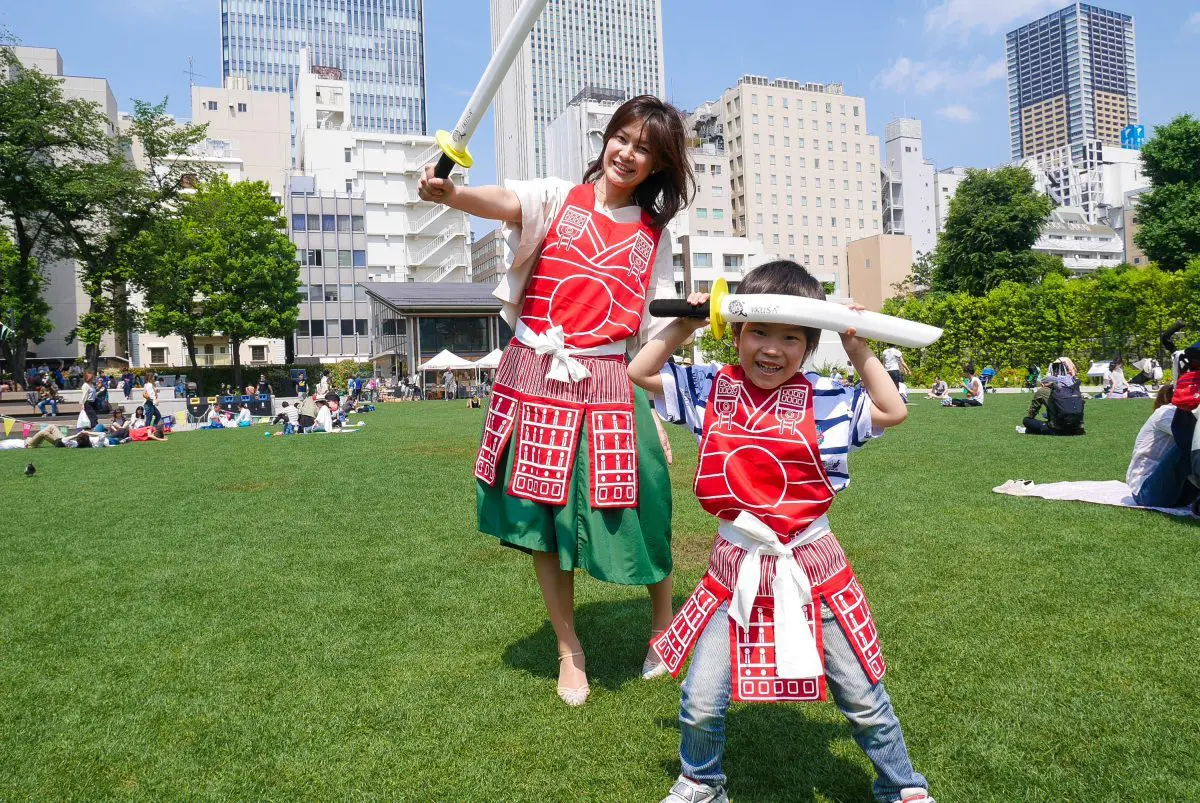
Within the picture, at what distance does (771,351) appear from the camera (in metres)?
2.48

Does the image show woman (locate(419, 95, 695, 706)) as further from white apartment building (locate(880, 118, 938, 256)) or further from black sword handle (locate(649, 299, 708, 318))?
white apartment building (locate(880, 118, 938, 256))

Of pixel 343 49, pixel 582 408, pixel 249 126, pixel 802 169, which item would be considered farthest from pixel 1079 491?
pixel 343 49

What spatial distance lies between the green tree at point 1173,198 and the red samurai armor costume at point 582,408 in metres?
46.3

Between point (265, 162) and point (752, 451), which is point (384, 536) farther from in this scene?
point (265, 162)

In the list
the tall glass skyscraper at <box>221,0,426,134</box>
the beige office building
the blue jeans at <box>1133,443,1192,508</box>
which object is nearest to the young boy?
the blue jeans at <box>1133,443,1192,508</box>

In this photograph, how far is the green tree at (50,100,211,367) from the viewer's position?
33656 millimetres

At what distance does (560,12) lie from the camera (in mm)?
136500

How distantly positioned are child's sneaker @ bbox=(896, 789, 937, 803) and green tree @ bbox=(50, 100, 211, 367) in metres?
38.0

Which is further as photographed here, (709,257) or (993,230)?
(709,257)

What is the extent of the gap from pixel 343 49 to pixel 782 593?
13246 cm

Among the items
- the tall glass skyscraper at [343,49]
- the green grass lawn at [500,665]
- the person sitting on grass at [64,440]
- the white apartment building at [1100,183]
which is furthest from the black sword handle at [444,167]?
the white apartment building at [1100,183]

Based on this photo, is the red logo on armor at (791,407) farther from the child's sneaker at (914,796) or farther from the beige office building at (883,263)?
the beige office building at (883,263)

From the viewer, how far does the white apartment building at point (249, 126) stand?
76688 millimetres

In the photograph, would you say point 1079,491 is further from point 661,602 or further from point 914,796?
point 914,796
